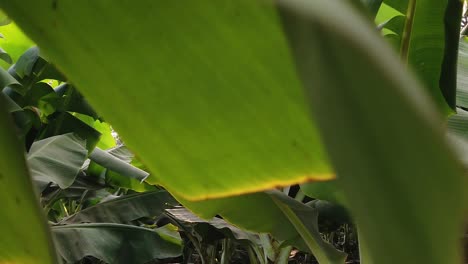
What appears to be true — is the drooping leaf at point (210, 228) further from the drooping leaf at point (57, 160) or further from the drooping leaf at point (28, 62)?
the drooping leaf at point (28, 62)

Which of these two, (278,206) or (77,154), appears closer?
(278,206)

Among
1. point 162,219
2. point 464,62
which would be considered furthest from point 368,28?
point 162,219

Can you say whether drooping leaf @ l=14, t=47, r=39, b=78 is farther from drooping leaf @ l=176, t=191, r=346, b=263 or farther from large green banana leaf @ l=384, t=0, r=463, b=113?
large green banana leaf @ l=384, t=0, r=463, b=113

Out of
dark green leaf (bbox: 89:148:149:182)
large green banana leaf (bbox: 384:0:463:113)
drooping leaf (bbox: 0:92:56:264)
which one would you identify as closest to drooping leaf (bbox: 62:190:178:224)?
dark green leaf (bbox: 89:148:149:182)

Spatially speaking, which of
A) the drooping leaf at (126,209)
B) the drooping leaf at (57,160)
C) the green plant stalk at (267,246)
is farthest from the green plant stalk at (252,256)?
the drooping leaf at (57,160)

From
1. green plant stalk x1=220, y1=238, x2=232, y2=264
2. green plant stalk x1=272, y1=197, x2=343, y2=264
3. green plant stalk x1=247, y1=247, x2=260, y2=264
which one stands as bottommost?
green plant stalk x1=220, y1=238, x2=232, y2=264

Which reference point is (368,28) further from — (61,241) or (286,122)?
(61,241)

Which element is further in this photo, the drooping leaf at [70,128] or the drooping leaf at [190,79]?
the drooping leaf at [70,128]
